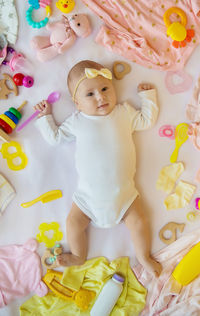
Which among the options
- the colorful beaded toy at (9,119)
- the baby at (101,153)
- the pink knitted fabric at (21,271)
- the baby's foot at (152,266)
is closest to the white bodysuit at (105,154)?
the baby at (101,153)

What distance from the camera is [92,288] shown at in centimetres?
134

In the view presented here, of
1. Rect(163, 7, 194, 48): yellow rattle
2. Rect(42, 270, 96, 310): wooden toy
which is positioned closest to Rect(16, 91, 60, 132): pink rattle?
Rect(163, 7, 194, 48): yellow rattle

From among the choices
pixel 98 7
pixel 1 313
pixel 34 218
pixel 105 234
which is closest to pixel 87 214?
pixel 105 234

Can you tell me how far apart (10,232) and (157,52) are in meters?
0.96

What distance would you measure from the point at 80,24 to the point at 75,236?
848 millimetres

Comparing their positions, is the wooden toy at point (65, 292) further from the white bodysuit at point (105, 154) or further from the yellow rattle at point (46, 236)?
the white bodysuit at point (105, 154)

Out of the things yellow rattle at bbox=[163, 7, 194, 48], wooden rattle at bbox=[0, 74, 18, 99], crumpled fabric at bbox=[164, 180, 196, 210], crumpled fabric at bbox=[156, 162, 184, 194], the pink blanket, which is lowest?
the pink blanket

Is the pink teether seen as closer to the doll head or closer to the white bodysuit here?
the white bodysuit

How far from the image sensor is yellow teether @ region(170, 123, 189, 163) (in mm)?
1326

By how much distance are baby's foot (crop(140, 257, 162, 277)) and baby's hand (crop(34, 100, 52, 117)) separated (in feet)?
2.36

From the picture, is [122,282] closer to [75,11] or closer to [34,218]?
[34,218]

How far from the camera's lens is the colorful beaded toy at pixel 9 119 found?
129cm

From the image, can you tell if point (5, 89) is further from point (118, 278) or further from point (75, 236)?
point (118, 278)

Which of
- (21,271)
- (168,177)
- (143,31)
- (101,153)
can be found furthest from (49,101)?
(21,271)
